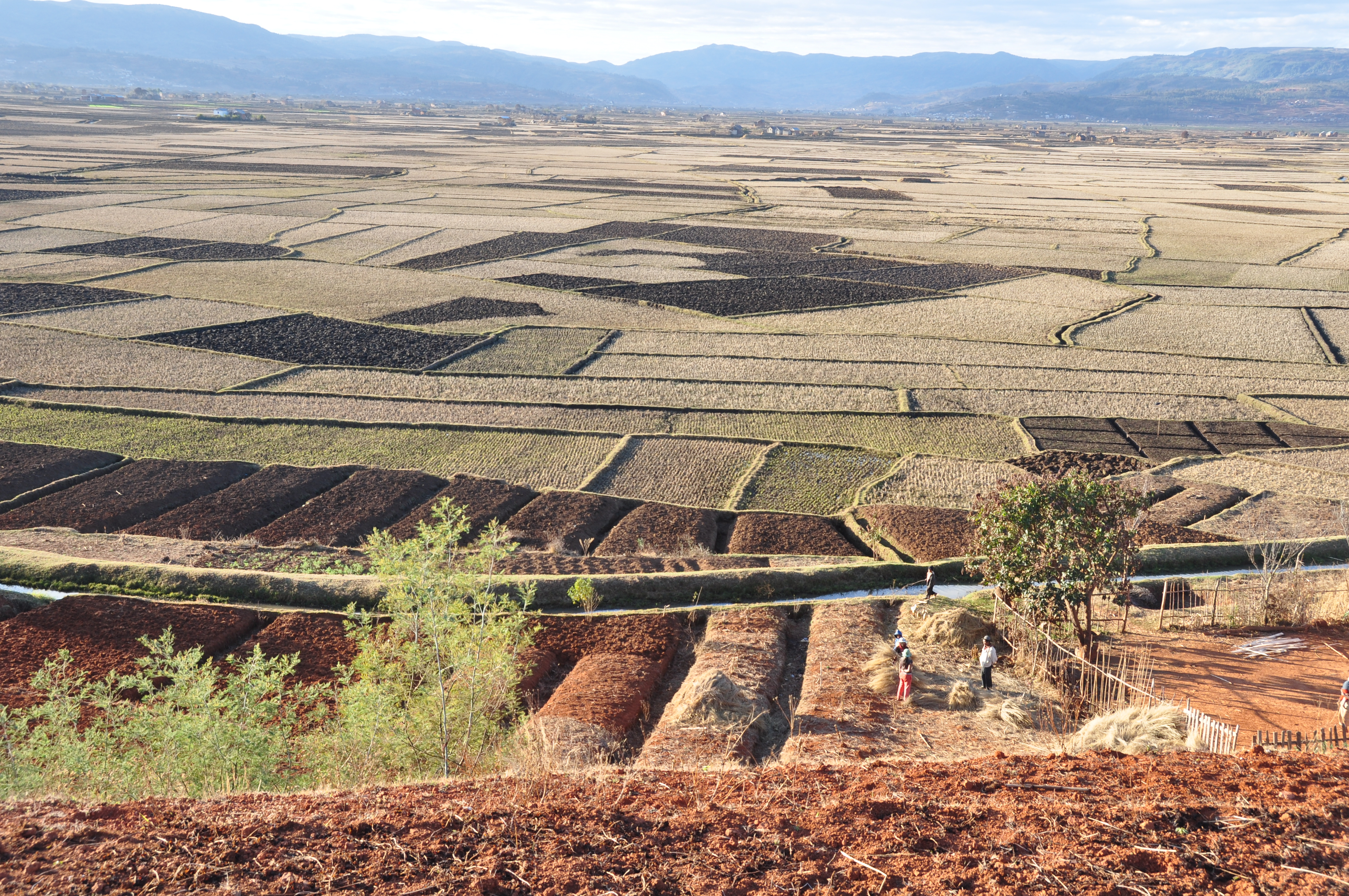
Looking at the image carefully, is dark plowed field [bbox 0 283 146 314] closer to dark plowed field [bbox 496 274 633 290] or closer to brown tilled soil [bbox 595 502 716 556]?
dark plowed field [bbox 496 274 633 290]

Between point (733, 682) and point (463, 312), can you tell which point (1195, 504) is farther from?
point (463, 312)

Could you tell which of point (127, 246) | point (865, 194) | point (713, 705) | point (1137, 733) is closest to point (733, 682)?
point (713, 705)

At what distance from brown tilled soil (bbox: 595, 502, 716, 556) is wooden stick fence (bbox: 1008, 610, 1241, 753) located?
875 centimetres

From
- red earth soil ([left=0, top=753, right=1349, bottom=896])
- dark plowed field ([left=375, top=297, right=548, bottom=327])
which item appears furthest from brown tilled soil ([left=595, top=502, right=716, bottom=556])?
dark plowed field ([left=375, top=297, right=548, bottom=327])

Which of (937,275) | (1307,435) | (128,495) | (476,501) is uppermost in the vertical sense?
(937,275)

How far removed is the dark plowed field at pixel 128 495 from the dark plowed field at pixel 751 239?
49.2 metres

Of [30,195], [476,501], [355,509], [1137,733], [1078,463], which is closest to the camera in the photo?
[1137,733]

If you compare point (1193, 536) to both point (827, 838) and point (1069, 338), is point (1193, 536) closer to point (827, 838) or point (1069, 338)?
point (827, 838)

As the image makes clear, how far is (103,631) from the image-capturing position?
17.8m

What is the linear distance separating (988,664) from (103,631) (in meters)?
16.7

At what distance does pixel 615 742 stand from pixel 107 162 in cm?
13909

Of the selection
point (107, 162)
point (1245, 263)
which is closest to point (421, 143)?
point (107, 162)

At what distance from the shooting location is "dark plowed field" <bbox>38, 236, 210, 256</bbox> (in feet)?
209

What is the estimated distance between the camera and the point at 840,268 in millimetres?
63312
